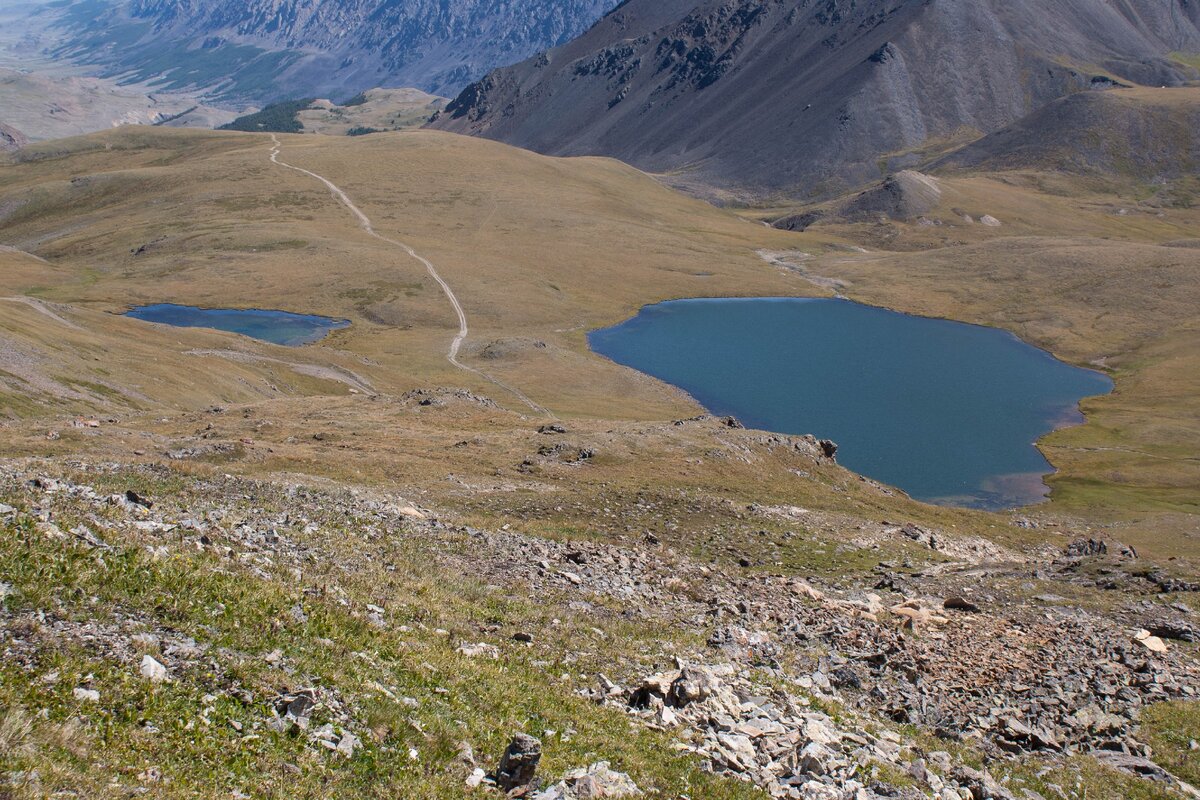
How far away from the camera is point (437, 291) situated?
505 feet

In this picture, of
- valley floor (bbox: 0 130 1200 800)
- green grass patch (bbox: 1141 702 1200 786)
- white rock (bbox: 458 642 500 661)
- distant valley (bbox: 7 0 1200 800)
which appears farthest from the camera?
green grass patch (bbox: 1141 702 1200 786)

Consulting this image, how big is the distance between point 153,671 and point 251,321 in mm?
136716

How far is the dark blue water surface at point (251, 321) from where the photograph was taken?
430 feet

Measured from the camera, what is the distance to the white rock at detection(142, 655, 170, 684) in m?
12.9

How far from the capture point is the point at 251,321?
139500 mm

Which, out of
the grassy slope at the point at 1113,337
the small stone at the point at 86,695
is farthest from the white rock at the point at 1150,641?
the grassy slope at the point at 1113,337

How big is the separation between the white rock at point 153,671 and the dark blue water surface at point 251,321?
119548mm

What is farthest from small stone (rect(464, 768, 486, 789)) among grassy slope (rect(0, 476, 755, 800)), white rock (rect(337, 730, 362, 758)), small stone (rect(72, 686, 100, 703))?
small stone (rect(72, 686, 100, 703))

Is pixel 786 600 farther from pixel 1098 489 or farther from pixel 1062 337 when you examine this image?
pixel 1062 337

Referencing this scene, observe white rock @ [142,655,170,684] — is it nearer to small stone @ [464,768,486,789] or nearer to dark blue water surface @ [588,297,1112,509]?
small stone @ [464,768,486,789]

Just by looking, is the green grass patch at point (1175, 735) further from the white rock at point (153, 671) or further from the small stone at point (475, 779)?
the white rock at point (153, 671)

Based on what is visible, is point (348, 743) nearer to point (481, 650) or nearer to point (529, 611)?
point (481, 650)

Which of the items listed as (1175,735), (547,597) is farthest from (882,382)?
(547,597)

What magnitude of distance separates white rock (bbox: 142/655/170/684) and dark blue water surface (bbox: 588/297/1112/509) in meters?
75.0
